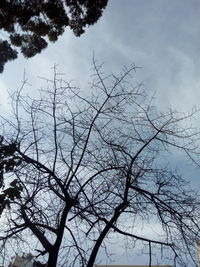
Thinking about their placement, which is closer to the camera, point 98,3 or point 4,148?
point 4,148

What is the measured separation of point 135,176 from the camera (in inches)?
280

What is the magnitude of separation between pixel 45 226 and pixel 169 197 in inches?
104

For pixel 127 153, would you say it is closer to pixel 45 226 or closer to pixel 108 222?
pixel 108 222

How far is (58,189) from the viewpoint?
23.4 ft

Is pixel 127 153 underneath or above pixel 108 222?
above

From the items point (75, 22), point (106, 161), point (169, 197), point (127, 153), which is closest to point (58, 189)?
point (106, 161)

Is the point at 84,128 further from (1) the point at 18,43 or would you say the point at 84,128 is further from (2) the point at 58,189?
(1) the point at 18,43

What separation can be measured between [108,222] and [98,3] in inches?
210

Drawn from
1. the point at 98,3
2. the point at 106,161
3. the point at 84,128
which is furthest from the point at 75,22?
the point at 106,161

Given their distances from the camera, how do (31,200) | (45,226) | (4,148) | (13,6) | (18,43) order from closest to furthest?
(4,148)
(45,226)
(31,200)
(13,6)
(18,43)

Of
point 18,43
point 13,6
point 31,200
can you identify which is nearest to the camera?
point 31,200

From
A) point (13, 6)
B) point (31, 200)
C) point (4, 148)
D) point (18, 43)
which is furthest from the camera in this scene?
point (18, 43)

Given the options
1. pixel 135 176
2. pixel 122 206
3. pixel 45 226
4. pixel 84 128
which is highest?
pixel 84 128

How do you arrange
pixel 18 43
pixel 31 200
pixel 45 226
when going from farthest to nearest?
1. pixel 18 43
2. pixel 31 200
3. pixel 45 226
